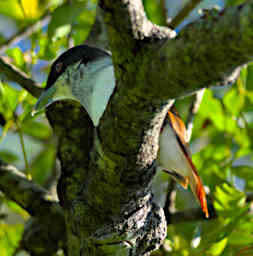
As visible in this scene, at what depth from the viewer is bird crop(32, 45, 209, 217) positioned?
4.49ft

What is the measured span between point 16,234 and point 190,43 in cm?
181

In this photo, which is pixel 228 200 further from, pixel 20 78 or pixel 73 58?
pixel 20 78

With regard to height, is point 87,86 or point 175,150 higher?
point 87,86

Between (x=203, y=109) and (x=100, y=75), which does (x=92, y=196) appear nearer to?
(x=100, y=75)

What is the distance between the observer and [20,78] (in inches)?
70.2

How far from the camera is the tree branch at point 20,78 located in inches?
69.2

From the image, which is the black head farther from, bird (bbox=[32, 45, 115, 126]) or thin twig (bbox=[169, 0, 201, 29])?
thin twig (bbox=[169, 0, 201, 29])

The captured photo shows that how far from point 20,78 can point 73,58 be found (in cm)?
31

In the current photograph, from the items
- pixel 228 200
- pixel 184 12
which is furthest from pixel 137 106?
pixel 184 12

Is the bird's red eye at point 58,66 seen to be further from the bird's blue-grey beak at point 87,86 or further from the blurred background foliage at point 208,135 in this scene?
the blurred background foliage at point 208,135

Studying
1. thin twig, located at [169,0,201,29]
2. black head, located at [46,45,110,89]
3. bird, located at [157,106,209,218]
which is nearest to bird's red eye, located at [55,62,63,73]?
black head, located at [46,45,110,89]

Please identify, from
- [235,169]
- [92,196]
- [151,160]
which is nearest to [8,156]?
[235,169]

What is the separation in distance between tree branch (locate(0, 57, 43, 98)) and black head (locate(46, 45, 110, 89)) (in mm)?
170

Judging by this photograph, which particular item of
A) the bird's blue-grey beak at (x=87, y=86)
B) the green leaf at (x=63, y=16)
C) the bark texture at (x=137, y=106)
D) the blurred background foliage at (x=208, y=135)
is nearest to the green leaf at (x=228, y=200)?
the blurred background foliage at (x=208, y=135)
